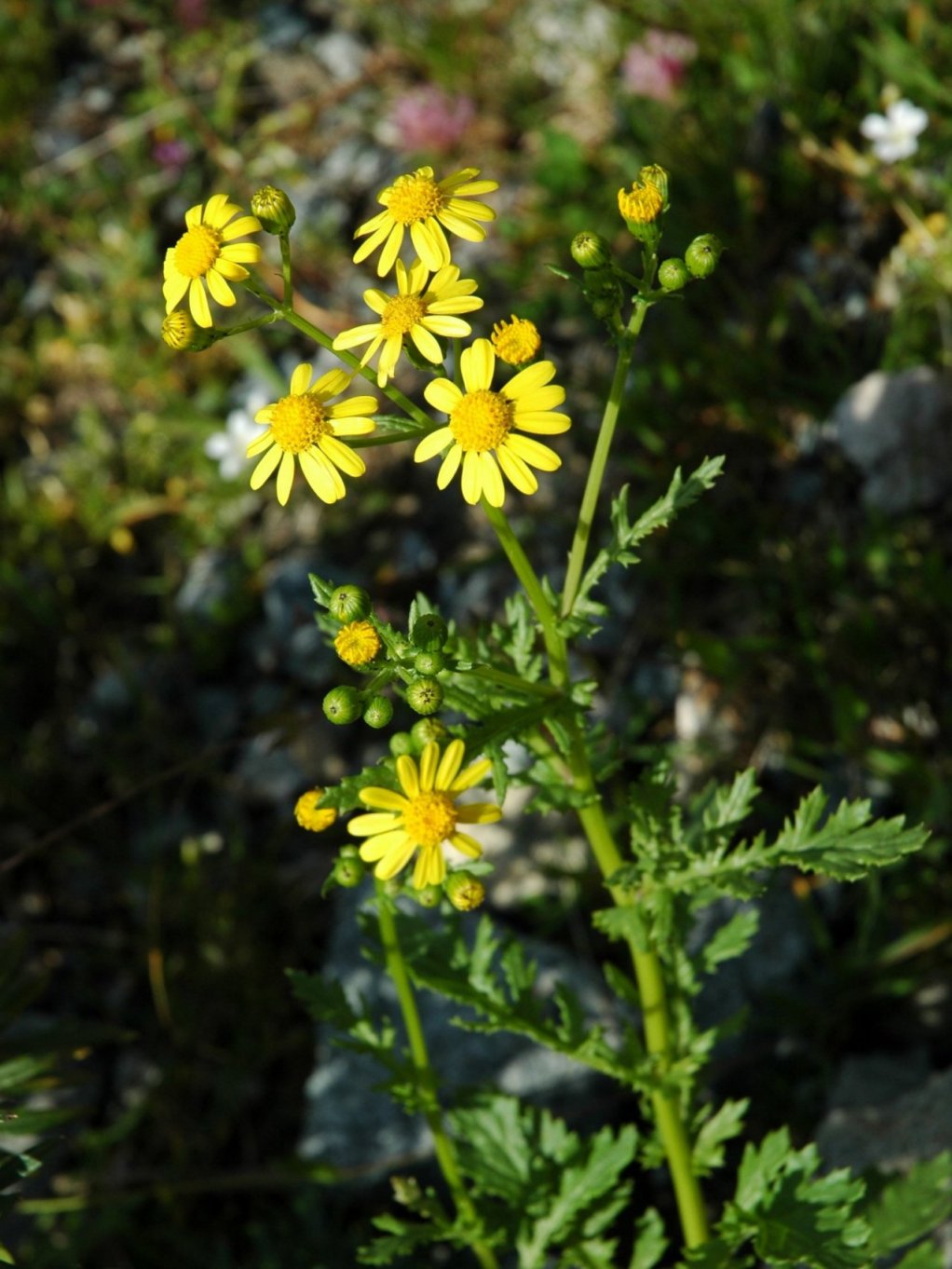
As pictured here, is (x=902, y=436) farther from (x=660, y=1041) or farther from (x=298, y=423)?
(x=298, y=423)

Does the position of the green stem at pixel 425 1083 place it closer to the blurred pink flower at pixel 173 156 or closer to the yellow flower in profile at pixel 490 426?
the yellow flower in profile at pixel 490 426

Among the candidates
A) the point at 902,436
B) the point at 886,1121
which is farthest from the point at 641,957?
the point at 902,436

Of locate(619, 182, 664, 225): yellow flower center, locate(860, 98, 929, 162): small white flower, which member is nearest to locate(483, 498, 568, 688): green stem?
locate(619, 182, 664, 225): yellow flower center

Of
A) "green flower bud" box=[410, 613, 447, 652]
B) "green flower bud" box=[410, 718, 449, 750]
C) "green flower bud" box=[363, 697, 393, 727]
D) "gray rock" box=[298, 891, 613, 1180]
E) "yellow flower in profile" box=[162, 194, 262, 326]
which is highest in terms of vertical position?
"yellow flower in profile" box=[162, 194, 262, 326]

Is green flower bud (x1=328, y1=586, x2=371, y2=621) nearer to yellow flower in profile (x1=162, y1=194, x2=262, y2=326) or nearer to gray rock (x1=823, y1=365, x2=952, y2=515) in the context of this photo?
yellow flower in profile (x1=162, y1=194, x2=262, y2=326)

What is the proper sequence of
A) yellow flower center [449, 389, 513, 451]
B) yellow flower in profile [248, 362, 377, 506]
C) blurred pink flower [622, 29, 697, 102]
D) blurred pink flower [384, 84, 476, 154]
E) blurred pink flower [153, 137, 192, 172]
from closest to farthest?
yellow flower center [449, 389, 513, 451] < yellow flower in profile [248, 362, 377, 506] < blurred pink flower [622, 29, 697, 102] < blurred pink flower [384, 84, 476, 154] < blurred pink flower [153, 137, 192, 172]
